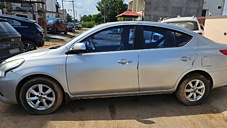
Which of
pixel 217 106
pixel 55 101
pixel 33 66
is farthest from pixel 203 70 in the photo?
pixel 33 66

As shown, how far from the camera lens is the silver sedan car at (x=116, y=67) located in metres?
2.84

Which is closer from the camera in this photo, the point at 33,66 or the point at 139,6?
the point at 33,66

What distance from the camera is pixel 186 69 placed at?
3.09 m

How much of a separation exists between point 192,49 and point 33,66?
277cm

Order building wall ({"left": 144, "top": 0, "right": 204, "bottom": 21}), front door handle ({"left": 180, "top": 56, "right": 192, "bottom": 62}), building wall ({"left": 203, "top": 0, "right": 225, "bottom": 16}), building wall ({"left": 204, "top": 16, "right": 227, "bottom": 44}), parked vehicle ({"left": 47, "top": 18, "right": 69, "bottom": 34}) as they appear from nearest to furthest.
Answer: front door handle ({"left": 180, "top": 56, "right": 192, "bottom": 62}), building wall ({"left": 204, "top": 16, "right": 227, "bottom": 44}), parked vehicle ({"left": 47, "top": 18, "right": 69, "bottom": 34}), building wall ({"left": 144, "top": 0, "right": 204, "bottom": 21}), building wall ({"left": 203, "top": 0, "right": 225, "bottom": 16})

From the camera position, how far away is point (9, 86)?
281 centimetres

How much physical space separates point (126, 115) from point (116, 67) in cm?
86

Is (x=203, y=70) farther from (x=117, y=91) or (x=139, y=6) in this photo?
(x=139, y=6)

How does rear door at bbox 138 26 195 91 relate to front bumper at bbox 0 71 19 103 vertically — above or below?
above

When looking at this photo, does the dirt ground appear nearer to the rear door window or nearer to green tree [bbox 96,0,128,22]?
the rear door window

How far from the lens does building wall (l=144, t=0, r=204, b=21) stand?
22.2 meters

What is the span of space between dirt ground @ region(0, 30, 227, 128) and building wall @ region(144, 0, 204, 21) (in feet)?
65.7

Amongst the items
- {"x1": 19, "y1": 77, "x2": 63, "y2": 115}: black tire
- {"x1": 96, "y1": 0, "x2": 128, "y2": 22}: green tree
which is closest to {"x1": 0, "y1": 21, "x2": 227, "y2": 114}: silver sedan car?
{"x1": 19, "y1": 77, "x2": 63, "y2": 115}: black tire

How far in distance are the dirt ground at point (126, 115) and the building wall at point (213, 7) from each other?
31.5 metres
